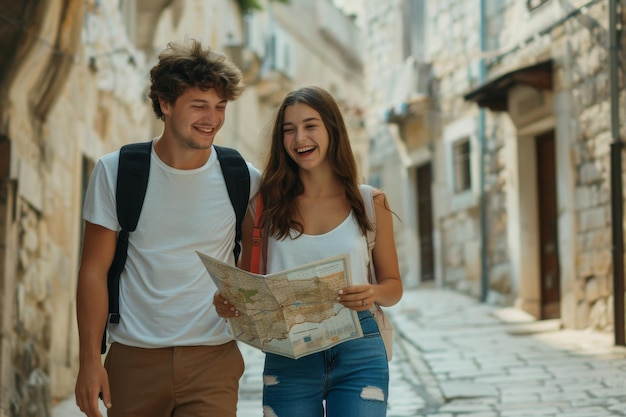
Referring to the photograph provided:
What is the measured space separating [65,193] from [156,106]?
5.22 meters

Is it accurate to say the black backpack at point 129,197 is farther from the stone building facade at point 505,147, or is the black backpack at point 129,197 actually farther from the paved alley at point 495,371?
the stone building facade at point 505,147

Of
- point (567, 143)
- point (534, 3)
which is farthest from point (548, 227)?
point (534, 3)

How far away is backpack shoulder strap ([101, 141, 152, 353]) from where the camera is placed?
2.87 metres

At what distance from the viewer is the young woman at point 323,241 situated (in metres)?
2.90

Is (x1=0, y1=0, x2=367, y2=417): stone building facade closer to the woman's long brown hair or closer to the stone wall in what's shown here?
the woman's long brown hair

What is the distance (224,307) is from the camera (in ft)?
9.26

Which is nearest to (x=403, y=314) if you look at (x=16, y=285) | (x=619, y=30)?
(x=619, y=30)

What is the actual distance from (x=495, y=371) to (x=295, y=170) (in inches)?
198

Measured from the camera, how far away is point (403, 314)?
1247 cm

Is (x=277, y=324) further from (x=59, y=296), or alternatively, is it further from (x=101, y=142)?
(x=101, y=142)

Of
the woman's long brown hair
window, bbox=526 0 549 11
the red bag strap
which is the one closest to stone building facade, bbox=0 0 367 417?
the woman's long brown hair

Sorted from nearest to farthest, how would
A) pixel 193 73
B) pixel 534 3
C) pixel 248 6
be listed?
pixel 193 73, pixel 534 3, pixel 248 6

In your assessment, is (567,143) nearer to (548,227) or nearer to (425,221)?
(548,227)

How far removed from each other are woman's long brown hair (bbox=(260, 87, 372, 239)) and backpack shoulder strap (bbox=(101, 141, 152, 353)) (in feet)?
1.29
